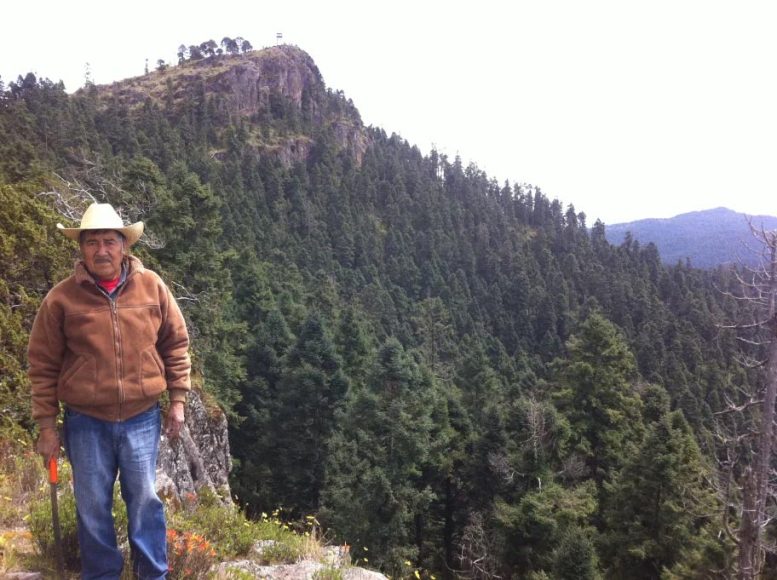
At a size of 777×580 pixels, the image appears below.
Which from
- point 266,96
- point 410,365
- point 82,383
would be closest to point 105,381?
point 82,383

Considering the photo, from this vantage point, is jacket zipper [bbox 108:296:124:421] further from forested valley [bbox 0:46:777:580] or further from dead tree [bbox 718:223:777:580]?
dead tree [bbox 718:223:777:580]

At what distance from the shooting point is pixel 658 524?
14.9m

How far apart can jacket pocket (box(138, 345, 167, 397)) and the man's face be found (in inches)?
18.8

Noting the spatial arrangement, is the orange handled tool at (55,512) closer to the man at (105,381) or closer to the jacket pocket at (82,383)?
the man at (105,381)

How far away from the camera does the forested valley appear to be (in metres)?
13.3

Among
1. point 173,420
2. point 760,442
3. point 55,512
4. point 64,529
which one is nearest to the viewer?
point 55,512

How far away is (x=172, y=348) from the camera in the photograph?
2967mm

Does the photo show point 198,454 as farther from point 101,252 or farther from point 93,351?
point 101,252

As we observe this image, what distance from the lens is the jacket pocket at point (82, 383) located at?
2.65m

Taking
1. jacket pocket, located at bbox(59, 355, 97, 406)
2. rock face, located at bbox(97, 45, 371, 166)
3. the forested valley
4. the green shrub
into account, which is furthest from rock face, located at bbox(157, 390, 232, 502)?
rock face, located at bbox(97, 45, 371, 166)

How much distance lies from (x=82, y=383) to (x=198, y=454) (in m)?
9.18

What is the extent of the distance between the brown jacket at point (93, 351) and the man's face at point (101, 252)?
0.22 feet

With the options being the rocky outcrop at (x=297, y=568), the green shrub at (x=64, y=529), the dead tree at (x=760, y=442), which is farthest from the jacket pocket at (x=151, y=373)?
the dead tree at (x=760, y=442)

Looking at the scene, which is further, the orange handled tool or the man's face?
the orange handled tool
